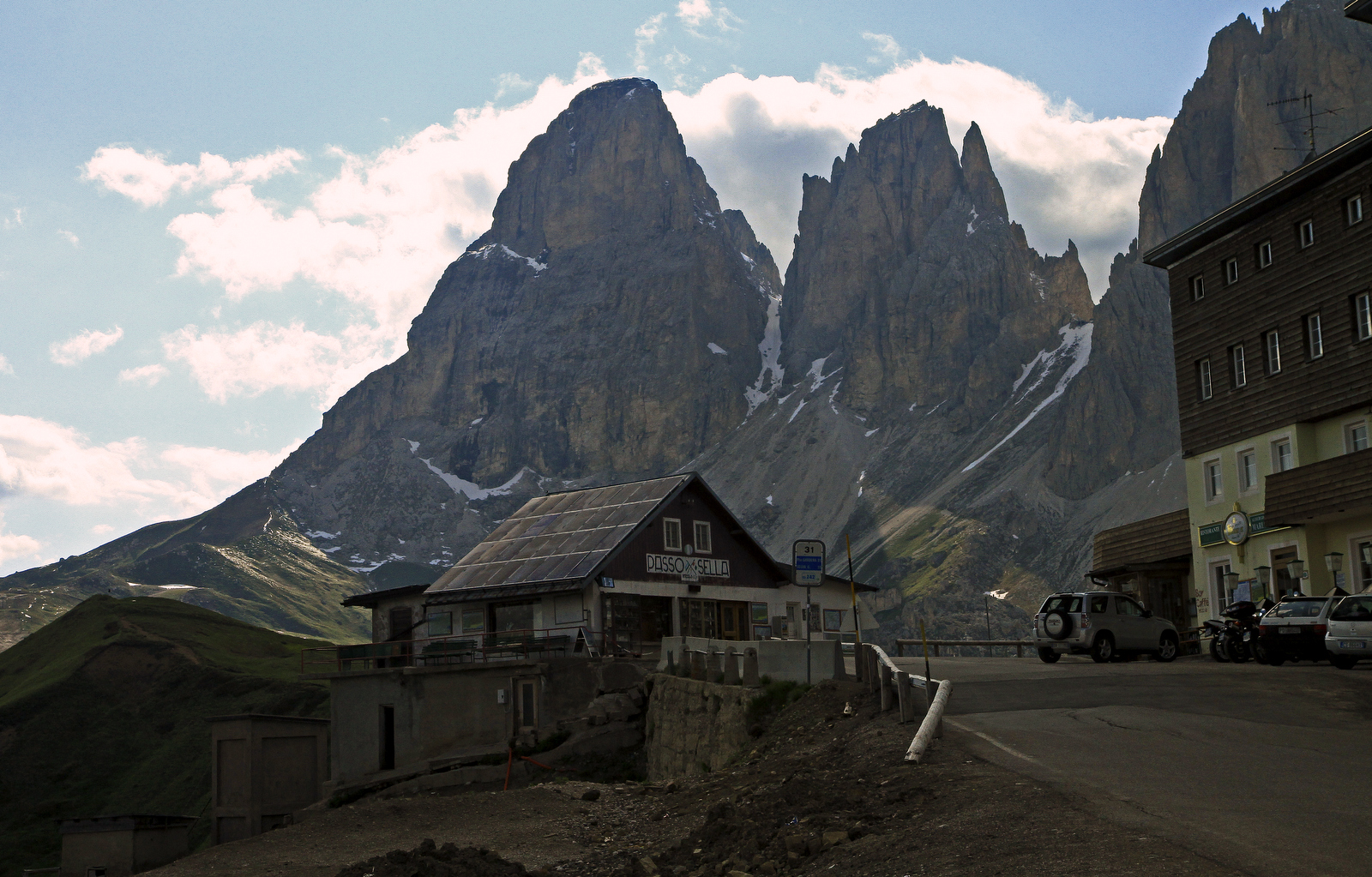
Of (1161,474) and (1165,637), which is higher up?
(1161,474)

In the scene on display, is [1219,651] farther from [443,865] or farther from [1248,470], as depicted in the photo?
[443,865]

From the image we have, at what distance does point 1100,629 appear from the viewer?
108 ft

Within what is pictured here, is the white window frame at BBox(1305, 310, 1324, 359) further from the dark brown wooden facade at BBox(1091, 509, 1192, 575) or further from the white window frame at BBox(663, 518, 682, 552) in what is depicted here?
the white window frame at BBox(663, 518, 682, 552)

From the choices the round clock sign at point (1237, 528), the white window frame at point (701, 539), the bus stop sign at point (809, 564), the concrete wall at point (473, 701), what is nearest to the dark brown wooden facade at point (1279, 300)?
the round clock sign at point (1237, 528)

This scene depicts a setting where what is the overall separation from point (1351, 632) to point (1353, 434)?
11.6 meters

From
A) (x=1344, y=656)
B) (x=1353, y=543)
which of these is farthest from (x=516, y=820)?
(x=1353, y=543)

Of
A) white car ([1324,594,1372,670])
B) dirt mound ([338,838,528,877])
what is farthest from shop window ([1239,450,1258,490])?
dirt mound ([338,838,528,877])

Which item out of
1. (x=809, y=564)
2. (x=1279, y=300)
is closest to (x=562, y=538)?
(x=1279, y=300)

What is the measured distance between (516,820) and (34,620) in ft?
632

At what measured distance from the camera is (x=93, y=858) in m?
45.0

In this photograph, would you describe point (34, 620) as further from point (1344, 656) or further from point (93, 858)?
point (1344, 656)

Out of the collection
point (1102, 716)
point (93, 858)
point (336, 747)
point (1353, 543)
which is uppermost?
point (1353, 543)

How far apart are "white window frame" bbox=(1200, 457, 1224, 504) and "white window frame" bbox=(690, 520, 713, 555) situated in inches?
769

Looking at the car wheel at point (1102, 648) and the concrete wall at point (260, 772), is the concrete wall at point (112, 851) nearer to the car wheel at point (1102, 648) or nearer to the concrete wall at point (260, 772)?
the concrete wall at point (260, 772)
